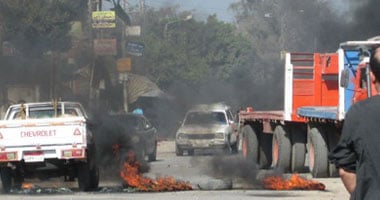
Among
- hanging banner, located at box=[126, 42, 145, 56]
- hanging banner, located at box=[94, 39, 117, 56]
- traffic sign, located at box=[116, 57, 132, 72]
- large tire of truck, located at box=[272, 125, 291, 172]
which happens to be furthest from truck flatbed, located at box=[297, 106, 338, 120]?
hanging banner, located at box=[126, 42, 145, 56]

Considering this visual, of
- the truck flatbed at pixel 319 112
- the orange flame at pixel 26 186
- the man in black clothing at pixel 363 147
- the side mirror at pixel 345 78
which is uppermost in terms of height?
the man in black clothing at pixel 363 147

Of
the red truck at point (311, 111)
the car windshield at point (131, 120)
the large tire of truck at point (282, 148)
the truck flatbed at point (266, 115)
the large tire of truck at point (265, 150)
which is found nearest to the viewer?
the red truck at point (311, 111)

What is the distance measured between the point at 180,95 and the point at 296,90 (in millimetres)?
11590

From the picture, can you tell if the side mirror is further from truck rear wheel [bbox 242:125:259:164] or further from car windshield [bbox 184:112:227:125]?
car windshield [bbox 184:112:227:125]

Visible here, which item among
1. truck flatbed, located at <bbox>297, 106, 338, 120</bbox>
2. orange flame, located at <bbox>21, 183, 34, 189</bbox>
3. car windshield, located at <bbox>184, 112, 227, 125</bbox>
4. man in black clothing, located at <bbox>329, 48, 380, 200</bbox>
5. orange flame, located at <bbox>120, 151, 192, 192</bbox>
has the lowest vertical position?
car windshield, located at <bbox>184, 112, 227, 125</bbox>

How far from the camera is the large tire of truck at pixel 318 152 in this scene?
19.1m

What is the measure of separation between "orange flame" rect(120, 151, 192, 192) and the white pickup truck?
2.34ft

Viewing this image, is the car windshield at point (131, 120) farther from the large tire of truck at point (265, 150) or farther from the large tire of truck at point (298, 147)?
the large tire of truck at point (298, 147)

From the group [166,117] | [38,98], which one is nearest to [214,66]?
[166,117]

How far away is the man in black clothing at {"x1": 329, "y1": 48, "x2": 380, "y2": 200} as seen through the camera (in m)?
4.80

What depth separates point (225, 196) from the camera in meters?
15.2

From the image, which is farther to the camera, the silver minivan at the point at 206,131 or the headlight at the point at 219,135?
the headlight at the point at 219,135

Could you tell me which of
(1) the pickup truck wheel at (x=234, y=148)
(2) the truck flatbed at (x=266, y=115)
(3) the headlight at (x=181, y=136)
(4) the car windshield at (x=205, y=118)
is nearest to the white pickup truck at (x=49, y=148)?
(2) the truck flatbed at (x=266, y=115)

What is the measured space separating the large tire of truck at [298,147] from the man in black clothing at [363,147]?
16476 mm
